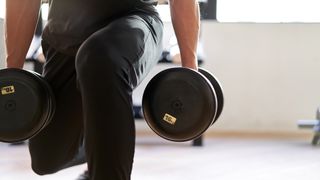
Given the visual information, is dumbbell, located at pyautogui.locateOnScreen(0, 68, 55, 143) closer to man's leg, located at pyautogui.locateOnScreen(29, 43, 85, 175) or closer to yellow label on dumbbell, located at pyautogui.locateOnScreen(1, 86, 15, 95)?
yellow label on dumbbell, located at pyautogui.locateOnScreen(1, 86, 15, 95)

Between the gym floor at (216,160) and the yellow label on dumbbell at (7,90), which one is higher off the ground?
the yellow label on dumbbell at (7,90)

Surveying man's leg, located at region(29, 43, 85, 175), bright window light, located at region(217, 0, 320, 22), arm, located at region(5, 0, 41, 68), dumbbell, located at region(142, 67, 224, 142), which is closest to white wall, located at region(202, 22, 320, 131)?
bright window light, located at region(217, 0, 320, 22)

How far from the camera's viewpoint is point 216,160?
2.42 metres

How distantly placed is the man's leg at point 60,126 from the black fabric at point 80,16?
0.10 metres

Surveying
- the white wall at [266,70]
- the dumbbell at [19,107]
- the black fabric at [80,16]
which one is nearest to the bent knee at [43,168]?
the dumbbell at [19,107]

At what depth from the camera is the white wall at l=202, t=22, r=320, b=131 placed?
9.89 ft

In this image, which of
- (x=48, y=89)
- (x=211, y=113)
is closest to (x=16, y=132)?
(x=48, y=89)

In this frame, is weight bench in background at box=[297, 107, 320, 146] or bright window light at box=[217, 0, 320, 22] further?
bright window light at box=[217, 0, 320, 22]

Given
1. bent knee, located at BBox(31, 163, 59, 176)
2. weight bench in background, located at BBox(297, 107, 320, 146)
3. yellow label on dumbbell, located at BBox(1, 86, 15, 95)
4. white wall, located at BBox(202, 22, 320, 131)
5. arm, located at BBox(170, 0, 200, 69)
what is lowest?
weight bench in background, located at BBox(297, 107, 320, 146)

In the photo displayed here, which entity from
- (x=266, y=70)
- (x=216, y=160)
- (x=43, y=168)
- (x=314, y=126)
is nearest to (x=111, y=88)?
(x=43, y=168)

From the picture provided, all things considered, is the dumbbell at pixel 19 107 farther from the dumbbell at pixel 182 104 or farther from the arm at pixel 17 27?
the dumbbell at pixel 182 104

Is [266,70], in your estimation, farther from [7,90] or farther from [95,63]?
[95,63]

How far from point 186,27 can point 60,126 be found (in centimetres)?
55

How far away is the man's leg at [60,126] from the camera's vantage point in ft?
4.71
